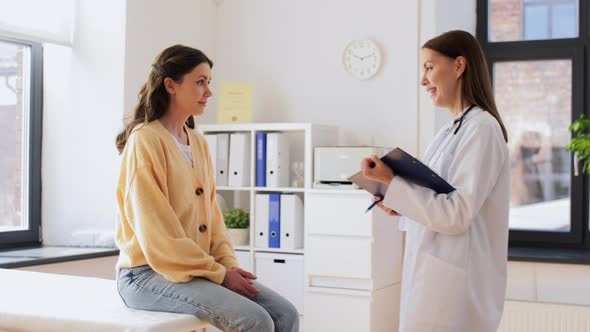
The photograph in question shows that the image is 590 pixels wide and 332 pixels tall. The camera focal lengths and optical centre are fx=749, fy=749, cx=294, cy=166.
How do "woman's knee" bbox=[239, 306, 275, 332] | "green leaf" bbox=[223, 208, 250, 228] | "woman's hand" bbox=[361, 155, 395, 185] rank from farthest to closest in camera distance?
"green leaf" bbox=[223, 208, 250, 228], "woman's knee" bbox=[239, 306, 275, 332], "woman's hand" bbox=[361, 155, 395, 185]

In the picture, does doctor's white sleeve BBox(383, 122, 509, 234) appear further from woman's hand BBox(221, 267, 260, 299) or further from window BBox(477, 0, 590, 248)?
window BBox(477, 0, 590, 248)

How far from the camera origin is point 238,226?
431cm

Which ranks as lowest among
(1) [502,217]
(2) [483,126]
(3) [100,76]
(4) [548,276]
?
(4) [548,276]

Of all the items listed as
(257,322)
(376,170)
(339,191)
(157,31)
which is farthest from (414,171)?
(157,31)

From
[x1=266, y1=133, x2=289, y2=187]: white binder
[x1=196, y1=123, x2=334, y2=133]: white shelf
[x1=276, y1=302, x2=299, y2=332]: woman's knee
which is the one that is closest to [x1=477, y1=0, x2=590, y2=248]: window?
[x1=196, y1=123, x2=334, y2=133]: white shelf

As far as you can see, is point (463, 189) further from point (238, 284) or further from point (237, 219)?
point (237, 219)

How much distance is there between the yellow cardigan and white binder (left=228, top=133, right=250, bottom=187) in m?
1.84

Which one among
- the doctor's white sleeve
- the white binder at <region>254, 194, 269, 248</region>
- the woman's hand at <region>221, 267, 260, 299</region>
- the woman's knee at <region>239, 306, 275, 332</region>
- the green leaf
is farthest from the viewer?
the green leaf

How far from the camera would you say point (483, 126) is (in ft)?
6.26

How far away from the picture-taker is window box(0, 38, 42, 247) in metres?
3.91

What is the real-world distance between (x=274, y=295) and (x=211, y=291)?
30cm

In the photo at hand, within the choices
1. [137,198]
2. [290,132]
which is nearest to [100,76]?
[290,132]

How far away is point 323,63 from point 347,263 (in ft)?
4.25

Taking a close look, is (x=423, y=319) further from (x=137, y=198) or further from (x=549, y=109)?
(x=549, y=109)
